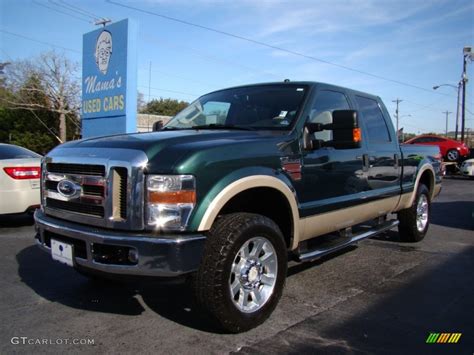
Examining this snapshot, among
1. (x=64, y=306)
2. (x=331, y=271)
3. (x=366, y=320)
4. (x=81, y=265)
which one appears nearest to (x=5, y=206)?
(x=64, y=306)

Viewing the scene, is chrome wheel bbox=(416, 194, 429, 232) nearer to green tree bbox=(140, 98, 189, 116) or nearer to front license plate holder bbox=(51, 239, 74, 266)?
front license plate holder bbox=(51, 239, 74, 266)

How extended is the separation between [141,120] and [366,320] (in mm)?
41689

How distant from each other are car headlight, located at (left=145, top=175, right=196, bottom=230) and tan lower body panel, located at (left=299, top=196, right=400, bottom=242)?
1330 mm

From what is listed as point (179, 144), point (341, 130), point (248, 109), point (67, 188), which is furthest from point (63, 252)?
point (341, 130)

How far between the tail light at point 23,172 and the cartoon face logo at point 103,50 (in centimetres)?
674

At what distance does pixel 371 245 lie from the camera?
6.51 meters

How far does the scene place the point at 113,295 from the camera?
424 cm

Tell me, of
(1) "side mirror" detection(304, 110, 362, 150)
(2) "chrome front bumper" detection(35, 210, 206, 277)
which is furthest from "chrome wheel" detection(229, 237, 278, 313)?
(1) "side mirror" detection(304, 110, 362, 150)

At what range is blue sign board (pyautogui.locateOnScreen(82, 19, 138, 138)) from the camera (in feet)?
41.7

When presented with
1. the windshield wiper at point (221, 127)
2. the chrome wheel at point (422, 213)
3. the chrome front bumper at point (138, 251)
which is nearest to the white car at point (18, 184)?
the windshield wiper at point (221, 127)

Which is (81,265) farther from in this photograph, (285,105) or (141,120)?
(141,120)

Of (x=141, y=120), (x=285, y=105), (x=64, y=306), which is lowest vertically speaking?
(x=64, y=306)

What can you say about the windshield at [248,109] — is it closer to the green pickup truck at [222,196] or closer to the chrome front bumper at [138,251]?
the green pickup truck at [222,196]

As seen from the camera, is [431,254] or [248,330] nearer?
[248,330]
